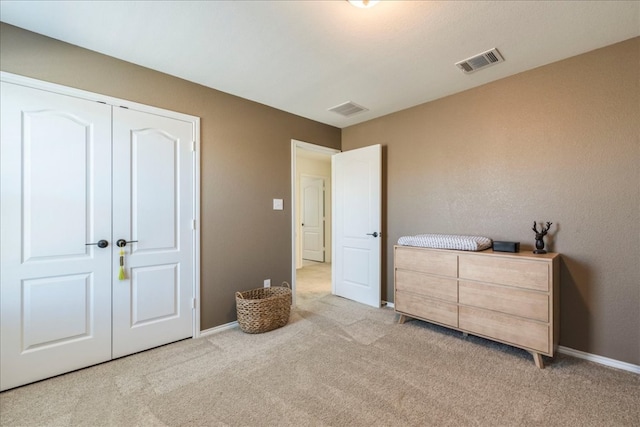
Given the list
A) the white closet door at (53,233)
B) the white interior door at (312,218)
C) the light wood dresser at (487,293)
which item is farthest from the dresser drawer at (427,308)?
the white interior door at (312,218)

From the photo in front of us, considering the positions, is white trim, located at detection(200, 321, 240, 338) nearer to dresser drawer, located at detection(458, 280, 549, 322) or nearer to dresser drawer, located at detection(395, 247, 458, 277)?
dresser drawer, located at detection(395, 247, 458, 277)

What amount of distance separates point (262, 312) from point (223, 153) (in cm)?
166

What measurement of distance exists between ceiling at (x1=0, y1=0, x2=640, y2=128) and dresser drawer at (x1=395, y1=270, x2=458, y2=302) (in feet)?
6.22

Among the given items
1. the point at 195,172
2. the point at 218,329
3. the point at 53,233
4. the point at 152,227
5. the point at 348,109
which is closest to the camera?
the point at 53,233

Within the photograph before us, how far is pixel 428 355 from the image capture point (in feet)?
7.64

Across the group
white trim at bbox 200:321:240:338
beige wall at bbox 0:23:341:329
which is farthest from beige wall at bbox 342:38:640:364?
white trim at bbox 200:321:240:338

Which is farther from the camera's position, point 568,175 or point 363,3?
point 568,175

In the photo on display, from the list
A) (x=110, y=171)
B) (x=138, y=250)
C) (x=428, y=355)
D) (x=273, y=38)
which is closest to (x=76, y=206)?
(x=110, y=171)

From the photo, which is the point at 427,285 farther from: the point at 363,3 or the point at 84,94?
the point at 84,94

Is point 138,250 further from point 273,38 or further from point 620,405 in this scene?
point 620,405

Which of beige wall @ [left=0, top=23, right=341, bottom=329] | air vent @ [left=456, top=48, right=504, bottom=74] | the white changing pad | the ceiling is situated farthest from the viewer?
the white changing pad

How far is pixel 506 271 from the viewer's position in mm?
2256

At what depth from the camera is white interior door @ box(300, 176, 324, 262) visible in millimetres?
6688

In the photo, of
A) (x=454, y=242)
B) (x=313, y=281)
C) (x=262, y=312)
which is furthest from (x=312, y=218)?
(x=454, y=242)
